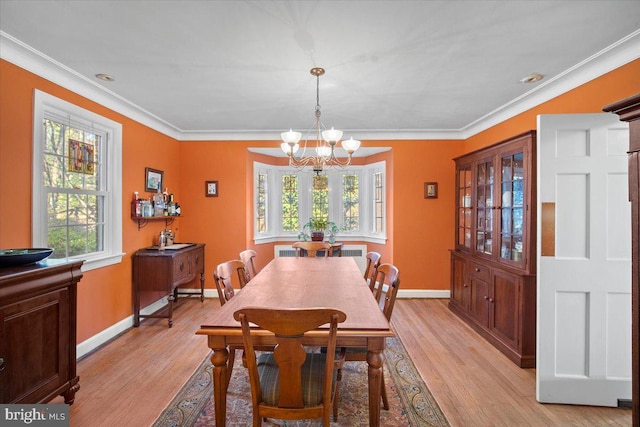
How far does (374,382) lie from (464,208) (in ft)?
10.3

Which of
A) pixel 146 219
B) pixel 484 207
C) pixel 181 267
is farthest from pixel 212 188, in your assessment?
pixel 484 207

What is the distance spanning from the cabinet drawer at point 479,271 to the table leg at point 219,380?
2828 millimetres

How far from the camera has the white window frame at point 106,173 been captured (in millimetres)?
2463

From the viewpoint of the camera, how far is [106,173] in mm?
3400

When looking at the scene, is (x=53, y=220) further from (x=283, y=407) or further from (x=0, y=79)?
(x=283, y=407)

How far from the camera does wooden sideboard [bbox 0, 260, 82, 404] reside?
1.72m

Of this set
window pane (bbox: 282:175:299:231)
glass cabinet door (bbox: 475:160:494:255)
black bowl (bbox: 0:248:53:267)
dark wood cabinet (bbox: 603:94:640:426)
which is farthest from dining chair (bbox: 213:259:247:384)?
window pane (bbox: 282:175:299:231)

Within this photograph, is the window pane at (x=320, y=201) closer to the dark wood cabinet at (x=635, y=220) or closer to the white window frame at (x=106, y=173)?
the white window frame at (x=106, y=173)

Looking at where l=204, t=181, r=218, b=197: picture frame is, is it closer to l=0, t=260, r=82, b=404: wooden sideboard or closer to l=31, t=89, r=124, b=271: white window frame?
l=31, t=89, r=124, b=271: white window frame

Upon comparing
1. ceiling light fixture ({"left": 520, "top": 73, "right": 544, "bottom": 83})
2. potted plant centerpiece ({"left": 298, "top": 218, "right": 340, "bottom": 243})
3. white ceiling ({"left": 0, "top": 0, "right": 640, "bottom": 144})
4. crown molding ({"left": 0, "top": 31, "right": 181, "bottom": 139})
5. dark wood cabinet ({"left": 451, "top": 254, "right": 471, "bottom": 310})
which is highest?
ceiling light fixture ({"left": 520, "top": 73, "right": 544, "bottom": 83})

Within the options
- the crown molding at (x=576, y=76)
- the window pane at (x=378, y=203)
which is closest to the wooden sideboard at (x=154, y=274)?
the window pane at (x=378, y=203)

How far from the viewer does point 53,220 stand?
2.75m

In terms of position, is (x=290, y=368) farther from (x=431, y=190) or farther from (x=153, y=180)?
(x=431, y=190)

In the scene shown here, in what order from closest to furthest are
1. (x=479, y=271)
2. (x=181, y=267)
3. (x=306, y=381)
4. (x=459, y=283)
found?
(x=306, y=381), (x=479, y=271), (x=181, y=267), (x=459, y=283)
